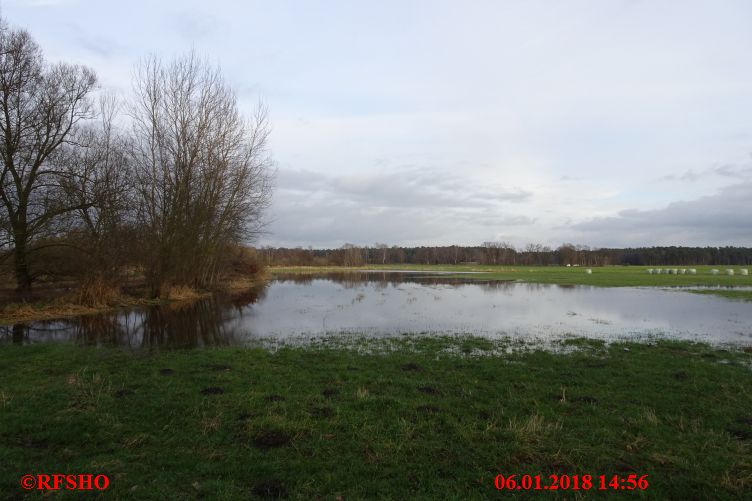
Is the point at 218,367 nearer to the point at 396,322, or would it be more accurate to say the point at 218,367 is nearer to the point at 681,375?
the point at 396,322

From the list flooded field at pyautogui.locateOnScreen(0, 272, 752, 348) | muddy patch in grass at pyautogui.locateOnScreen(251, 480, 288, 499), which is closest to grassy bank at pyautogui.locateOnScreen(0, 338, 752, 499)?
muddy patch in grass at pyautogui.locateOnScreen(251, 480, 288, 499)

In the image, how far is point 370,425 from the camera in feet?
18.7

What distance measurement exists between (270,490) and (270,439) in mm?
1152

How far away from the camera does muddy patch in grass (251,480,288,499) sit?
4.12 meters

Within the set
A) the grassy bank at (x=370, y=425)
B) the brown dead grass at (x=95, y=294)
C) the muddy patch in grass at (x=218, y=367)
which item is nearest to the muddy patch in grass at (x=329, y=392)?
the grassy bank at (x=370, y=425)

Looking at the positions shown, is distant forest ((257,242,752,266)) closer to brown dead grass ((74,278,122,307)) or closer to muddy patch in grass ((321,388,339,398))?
brown dead grass ((74,278,122,307))

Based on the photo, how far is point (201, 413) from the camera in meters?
6.17

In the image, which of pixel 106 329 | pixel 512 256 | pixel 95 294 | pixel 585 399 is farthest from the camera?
pixel 512 256

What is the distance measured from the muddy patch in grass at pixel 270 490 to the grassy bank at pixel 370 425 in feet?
0.05

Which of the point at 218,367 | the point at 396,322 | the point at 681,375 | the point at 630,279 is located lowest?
the point at 396,322

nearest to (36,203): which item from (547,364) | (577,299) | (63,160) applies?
(63,160)
